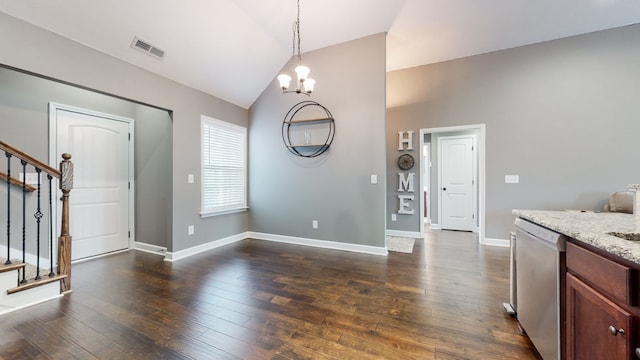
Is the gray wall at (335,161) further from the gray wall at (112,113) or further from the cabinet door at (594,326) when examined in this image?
the cabinet door at (594,326)

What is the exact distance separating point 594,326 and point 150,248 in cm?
485

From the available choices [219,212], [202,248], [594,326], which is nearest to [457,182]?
[594,326]

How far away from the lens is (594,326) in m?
1.01

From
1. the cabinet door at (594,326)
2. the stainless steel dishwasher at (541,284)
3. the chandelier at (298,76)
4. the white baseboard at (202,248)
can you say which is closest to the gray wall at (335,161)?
the chandelier at (298,76)

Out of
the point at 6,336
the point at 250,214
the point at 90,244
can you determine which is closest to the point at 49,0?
the point at 6,336

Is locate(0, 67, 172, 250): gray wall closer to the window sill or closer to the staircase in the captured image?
the staircase

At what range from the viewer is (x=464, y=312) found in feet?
6.63

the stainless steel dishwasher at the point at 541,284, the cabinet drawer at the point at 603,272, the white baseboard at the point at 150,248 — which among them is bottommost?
the white baseboard at the point at 150,248

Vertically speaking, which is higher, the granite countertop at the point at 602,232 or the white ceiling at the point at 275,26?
the white ceiling at the point at 275,26

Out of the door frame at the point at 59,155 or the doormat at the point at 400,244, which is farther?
the doormat at the point at 400,244

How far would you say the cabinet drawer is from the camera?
2.72ft

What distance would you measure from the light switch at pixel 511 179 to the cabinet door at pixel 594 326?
345 centimetres

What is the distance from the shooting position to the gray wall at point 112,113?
2.75 metres

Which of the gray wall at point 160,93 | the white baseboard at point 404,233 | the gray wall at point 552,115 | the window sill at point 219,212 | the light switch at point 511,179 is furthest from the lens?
the white baseboard at point 404,233
